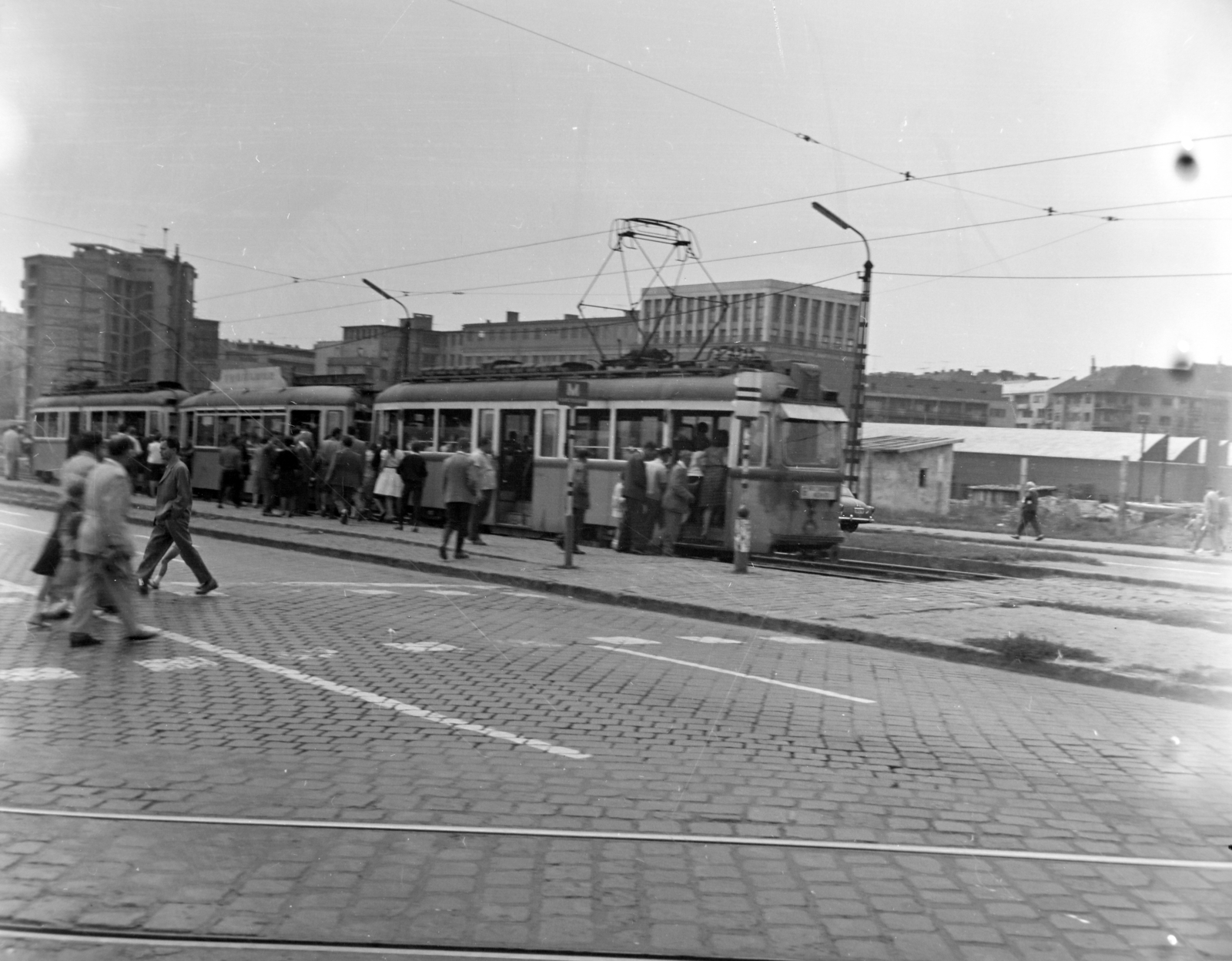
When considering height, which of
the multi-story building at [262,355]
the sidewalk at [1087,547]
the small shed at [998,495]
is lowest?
the sidewalk at [1087,547]

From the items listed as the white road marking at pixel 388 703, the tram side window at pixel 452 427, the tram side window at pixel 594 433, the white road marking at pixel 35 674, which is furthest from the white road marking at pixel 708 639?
the tram side window at pixel 452 427

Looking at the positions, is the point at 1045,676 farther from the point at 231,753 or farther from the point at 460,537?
the point at 460,537

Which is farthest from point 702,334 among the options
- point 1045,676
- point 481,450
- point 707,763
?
point 707,763

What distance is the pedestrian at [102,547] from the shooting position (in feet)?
28.5

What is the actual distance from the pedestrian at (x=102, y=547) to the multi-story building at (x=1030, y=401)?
110218 mm

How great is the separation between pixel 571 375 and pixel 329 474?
5714mm

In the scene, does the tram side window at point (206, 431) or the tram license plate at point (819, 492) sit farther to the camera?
the tram side window at point (206, 431)

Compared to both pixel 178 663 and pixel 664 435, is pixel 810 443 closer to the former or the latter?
pixel 664 435

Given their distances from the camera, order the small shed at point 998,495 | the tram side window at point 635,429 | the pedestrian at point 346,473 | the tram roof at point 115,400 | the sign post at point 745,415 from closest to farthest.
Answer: the sign post at point 745,415
the tram side window at point 635,429
the pedestrian at point 346,473
the tram roof at point 115,400
the small shed at point 998,495

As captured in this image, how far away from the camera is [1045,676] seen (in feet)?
31.8

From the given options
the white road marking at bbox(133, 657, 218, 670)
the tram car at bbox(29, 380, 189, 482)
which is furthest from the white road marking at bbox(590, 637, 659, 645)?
the tram car at bbox(29, 380, 189, 482)

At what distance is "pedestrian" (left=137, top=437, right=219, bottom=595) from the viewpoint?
1166 cm

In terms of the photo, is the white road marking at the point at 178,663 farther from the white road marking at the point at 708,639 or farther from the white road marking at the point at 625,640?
the white road marking at the point at 708,639

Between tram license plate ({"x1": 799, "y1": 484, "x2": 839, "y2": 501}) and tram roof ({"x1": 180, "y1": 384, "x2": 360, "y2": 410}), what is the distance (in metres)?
12.7
